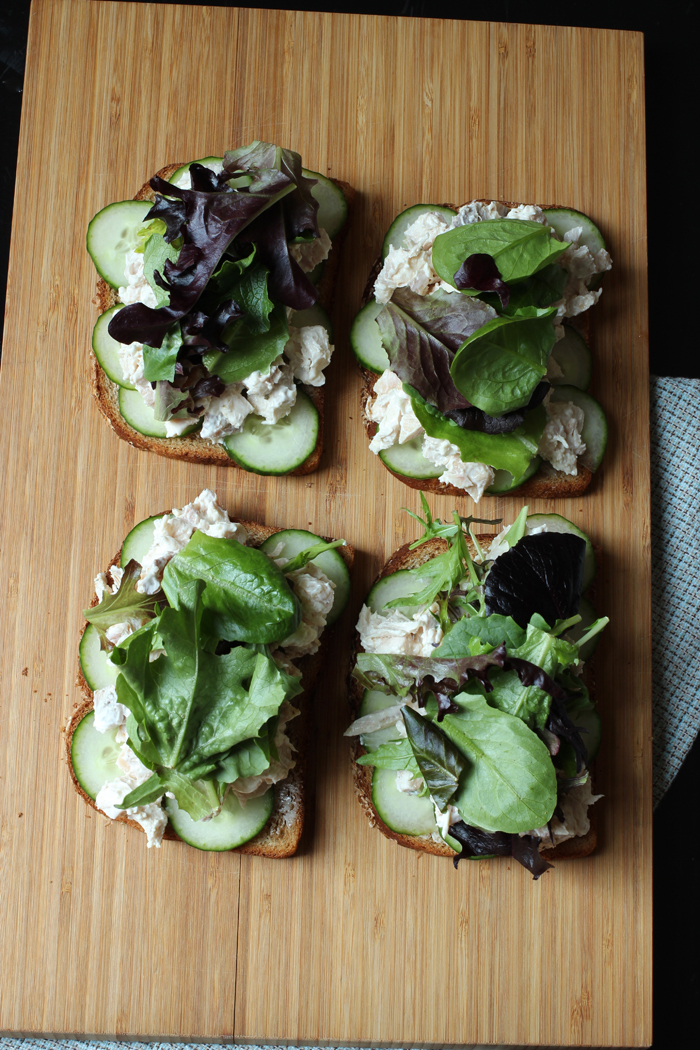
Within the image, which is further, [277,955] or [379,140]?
[379,140]

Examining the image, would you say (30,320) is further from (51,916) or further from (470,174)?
(51,916)

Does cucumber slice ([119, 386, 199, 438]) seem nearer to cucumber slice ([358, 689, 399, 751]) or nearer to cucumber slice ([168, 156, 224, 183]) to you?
cucumber slice ([168, 156, 224, 183])

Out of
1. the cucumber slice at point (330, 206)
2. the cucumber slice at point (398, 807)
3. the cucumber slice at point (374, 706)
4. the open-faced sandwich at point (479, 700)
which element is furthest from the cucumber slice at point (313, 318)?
the cucumber slice at point (398, 807)

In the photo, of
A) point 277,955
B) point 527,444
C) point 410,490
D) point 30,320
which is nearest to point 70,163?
point 30,320

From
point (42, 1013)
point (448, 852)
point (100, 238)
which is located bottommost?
point (42, 1013)

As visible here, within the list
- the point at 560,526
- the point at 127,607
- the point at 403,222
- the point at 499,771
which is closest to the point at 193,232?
the point at 403,222

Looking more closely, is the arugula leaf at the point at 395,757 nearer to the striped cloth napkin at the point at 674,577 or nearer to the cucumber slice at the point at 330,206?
the striped cloth napkin at the point at 674,577
